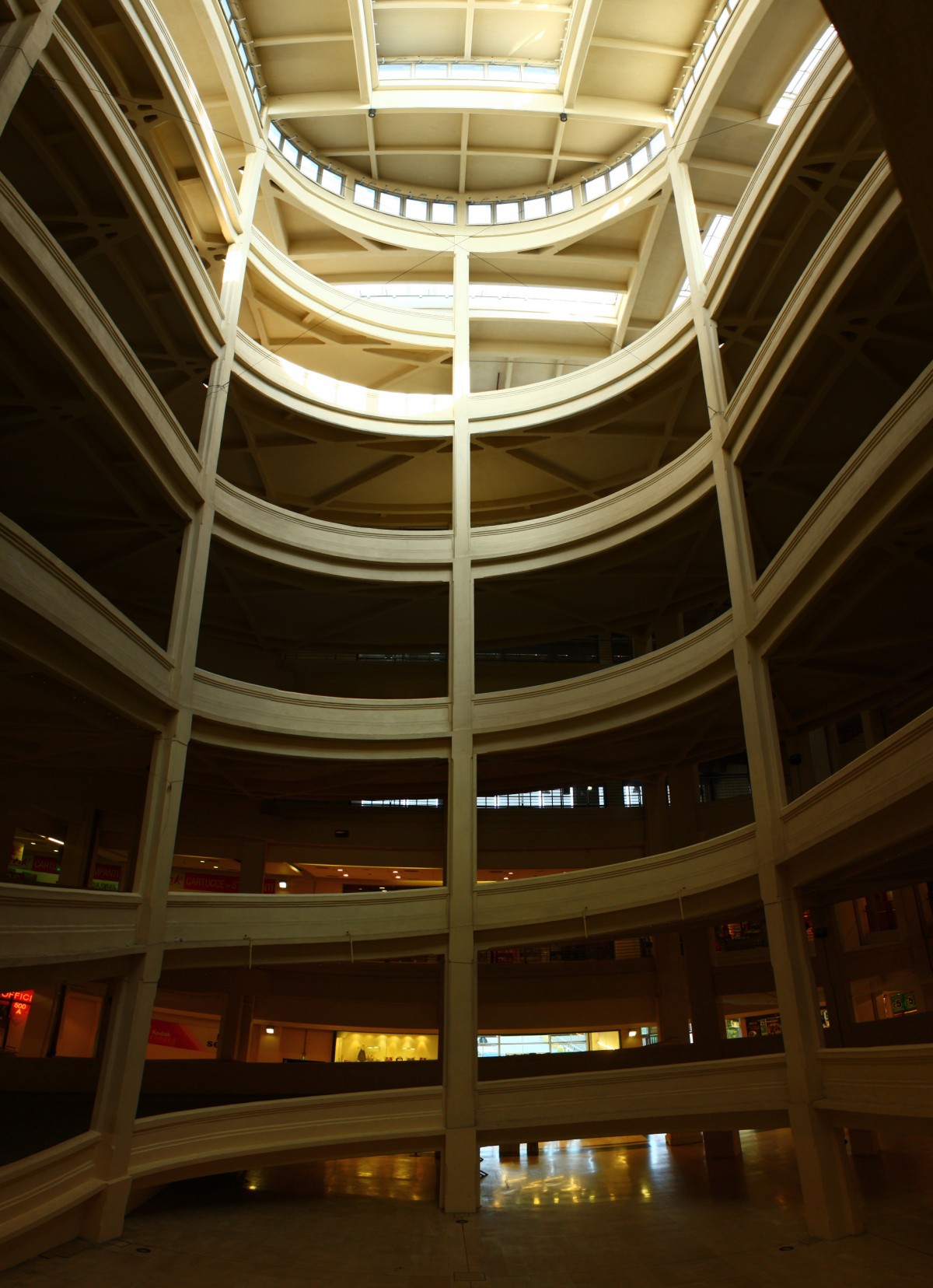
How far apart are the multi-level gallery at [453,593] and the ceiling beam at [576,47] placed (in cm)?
13

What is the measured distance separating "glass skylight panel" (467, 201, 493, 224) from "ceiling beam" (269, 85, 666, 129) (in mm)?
3536

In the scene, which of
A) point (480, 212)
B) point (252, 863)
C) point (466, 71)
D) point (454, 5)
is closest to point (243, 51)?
point (454, 5)

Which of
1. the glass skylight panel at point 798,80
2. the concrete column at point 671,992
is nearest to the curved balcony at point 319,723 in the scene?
the concrete column at point 671,992

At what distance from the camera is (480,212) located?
27.5 metres

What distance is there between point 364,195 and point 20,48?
16.9 m

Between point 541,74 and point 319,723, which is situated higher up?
point 541,74

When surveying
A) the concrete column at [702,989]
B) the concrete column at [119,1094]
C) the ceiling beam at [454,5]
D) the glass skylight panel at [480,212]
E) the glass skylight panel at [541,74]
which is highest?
the glass skylight panel at [541,74]

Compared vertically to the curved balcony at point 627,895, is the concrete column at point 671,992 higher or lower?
lower

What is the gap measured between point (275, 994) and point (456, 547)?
573 inches

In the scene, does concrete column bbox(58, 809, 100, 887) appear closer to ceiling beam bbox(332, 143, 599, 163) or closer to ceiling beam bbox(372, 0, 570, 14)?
ceiling beam bbox(332, 143, 599, 163)

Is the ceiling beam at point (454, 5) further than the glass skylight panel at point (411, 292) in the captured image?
No

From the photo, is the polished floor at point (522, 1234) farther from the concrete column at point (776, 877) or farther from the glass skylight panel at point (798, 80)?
the glass skylight panel at point (798, 80)

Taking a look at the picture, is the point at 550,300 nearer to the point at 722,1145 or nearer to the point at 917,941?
the point at 917,941

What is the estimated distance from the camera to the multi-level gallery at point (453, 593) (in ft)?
45.9
